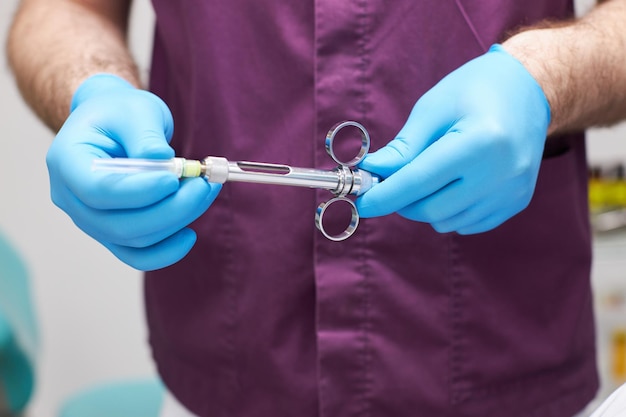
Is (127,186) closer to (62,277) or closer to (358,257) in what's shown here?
(358,257)

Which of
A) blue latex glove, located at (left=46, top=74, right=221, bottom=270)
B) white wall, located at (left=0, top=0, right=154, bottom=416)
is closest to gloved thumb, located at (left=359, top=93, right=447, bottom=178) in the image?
blue latex glove, located at (left=46, top=74, right=221, bottom=270)

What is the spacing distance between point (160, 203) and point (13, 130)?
1.17 metres

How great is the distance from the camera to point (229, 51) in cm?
67

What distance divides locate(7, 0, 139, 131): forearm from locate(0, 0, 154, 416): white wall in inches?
28.3

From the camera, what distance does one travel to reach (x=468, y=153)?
53cm

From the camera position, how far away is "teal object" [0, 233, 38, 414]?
4.32 feet

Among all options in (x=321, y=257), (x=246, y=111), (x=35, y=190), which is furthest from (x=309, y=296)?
(x=35, y=190)

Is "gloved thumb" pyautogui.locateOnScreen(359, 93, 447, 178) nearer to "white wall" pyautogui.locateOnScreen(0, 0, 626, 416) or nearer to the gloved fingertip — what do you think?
the gloved fingertip

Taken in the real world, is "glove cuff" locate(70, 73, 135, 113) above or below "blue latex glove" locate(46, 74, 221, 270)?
above

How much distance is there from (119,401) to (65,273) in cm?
37

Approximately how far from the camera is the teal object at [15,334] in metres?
1.32

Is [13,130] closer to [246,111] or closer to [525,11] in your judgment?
[246,111]

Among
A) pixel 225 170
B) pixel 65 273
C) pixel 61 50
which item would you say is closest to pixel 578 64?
pixel 225 170

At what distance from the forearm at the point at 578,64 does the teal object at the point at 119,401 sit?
36.4 inches
